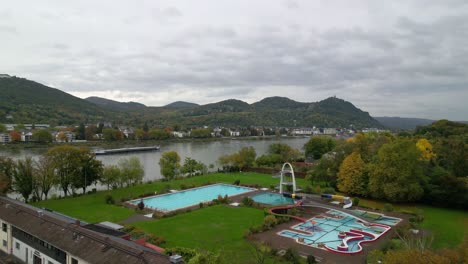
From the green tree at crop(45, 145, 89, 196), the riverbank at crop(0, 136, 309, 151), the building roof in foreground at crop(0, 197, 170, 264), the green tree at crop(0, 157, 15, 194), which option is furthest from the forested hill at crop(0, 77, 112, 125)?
the building roof in foreground at crop(0, 197, 170, 264)

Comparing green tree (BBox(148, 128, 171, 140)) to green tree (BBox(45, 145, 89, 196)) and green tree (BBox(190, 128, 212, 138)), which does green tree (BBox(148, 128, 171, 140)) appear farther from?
green tree (BBox(45, 145, 89, 196))

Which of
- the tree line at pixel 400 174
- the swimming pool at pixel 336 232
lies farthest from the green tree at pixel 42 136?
the swimming pool at pixel 336 232

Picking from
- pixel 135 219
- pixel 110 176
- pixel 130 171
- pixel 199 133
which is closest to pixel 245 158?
pixel 130 171

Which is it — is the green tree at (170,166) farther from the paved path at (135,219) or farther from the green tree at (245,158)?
the paved path at (135,219)

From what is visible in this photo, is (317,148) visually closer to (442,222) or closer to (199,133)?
(442,222)

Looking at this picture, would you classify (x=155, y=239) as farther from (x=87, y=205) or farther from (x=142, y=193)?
(x=142, y=193)

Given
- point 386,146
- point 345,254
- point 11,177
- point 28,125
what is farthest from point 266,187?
point 28,125
